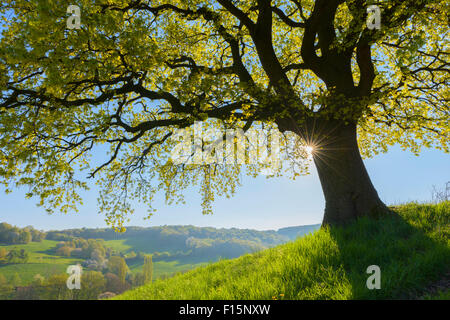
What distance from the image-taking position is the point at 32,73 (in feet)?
31.0

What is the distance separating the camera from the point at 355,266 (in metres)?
5.66

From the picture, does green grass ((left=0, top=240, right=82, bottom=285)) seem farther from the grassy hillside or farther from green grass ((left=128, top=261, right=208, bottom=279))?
the grassy hillside

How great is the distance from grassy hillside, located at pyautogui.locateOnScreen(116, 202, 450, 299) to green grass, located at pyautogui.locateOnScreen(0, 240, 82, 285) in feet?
521

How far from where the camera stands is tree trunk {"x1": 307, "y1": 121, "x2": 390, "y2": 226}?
9.39 m

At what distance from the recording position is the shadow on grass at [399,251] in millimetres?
4773

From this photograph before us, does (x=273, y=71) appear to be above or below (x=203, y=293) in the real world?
above

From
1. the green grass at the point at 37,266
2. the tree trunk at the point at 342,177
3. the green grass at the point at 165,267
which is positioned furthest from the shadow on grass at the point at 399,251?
the green grass at the point at 165,267

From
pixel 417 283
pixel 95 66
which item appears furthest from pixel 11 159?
pixel 417 283

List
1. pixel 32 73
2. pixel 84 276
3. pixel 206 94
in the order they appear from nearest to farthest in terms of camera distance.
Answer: pixel 32 73, pixel 206 94, pixel 84 276

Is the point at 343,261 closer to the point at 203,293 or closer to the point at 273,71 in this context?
the point at 203,293

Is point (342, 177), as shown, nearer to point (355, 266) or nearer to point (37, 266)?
point (355, 266)

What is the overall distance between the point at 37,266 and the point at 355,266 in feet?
611
